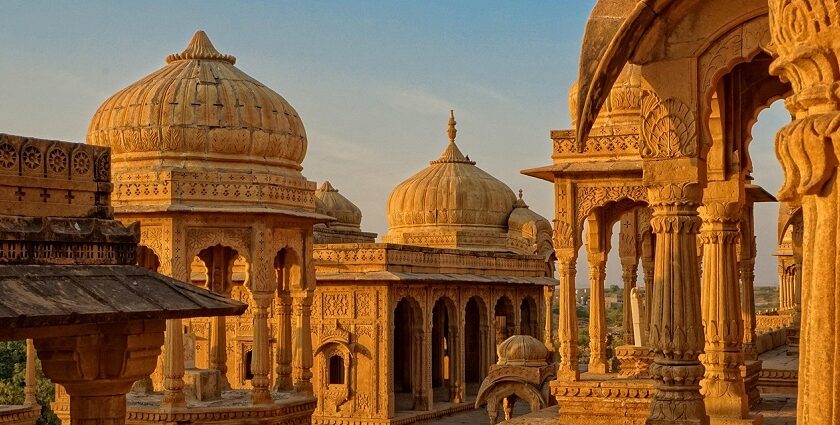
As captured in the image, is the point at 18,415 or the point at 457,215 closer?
the point at 18,415

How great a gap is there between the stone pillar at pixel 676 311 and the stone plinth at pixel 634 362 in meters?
5.64

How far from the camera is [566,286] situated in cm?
1639

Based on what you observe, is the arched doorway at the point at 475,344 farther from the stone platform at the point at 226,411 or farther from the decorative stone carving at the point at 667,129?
the decorative stone carving at the point at 667,129

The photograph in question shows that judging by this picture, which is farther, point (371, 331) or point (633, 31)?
point (371, 331)

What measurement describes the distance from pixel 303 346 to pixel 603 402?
8563 mm

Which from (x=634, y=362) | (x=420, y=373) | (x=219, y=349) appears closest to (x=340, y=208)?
(x=420, y=373)

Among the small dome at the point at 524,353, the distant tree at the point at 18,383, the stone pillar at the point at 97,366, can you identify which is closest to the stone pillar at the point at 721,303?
the stone pillar at the point at 97,366

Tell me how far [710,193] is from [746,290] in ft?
18.8

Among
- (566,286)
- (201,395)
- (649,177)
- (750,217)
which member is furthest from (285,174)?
(649,177)

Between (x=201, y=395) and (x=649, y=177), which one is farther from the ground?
(x=649, y=177)

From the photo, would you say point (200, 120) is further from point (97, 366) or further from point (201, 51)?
point (97, 366)

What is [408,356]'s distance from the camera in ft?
97.9

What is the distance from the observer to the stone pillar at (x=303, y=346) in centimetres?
2027

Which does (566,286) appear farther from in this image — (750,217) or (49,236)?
(49,236)
